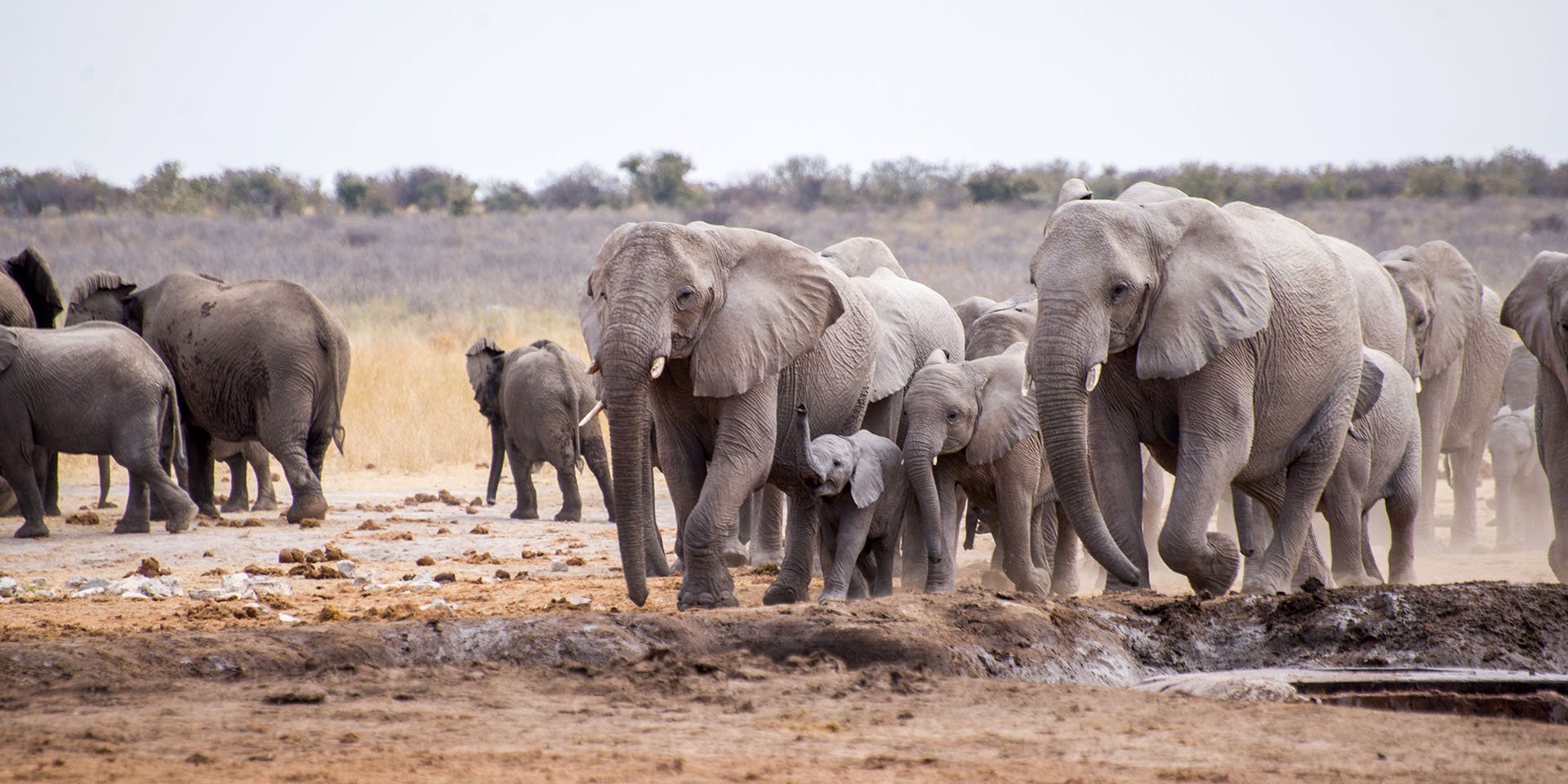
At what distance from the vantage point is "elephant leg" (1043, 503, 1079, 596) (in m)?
9.66

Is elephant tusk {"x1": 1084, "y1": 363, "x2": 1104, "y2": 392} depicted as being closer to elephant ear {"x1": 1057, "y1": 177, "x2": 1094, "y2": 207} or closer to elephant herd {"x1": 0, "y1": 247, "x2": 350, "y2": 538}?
elephant ear {"x1": 1057, "y1": 177, "x2": 1094, "y2": 207}

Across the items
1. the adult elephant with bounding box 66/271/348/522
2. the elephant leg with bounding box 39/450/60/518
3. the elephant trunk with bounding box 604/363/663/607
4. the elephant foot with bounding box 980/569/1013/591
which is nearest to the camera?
the elephant trunk with bounding box 604/363/663/607

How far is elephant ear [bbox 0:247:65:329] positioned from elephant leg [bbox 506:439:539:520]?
14.7 ft

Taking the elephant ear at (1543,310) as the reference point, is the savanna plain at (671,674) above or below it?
below

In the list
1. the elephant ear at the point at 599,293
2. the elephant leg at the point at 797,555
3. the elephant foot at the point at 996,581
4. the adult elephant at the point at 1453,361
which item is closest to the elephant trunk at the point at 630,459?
the elephant ear at the point at 599,293

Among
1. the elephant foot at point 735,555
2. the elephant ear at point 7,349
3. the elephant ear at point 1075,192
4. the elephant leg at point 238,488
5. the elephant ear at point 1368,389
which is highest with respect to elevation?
the elephant ear at point 1075,192

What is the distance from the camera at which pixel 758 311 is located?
7.32 m

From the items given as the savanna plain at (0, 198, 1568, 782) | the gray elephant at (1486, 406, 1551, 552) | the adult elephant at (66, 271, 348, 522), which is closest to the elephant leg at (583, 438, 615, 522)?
the adult elephant at (66, 271, 348, 522)

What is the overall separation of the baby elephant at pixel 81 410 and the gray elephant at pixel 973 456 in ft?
19.7

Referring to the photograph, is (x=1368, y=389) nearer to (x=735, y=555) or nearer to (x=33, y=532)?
(x=735, y=555)

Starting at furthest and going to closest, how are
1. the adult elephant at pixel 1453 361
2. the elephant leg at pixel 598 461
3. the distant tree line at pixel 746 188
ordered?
the distant tree line at pixel 746 188
the elephant leg at pixel 598 461
the adult elephant at pixel 1453 361

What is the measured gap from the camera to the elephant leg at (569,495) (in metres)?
13.4

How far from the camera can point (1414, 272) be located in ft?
40.0

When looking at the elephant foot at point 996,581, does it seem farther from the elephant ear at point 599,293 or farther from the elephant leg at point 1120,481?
the elephant ear at point 599,293
